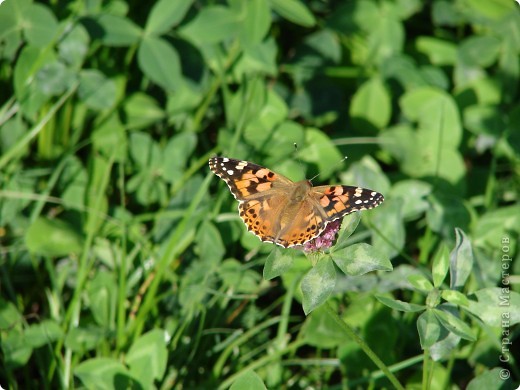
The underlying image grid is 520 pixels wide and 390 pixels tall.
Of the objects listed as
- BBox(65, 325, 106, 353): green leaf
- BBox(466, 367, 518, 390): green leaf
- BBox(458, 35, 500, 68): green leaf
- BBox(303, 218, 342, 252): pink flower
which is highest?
BBox(303, 218, 342, 252): pink flower

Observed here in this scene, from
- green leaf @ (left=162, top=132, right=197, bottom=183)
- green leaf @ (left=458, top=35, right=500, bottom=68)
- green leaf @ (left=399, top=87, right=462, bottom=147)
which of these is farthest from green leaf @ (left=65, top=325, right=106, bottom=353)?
green leaf @ (left=458, top=35, right=500, bottom=68)

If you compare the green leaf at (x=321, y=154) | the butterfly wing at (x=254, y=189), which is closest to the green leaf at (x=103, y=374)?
the butterfly wing at (x=254, y=189)

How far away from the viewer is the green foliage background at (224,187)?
2.17 metres

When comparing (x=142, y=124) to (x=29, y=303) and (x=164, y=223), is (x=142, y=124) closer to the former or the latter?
(x=164, y=223)

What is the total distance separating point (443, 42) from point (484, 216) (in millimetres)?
1108

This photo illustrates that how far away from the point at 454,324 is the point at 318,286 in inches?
13.9

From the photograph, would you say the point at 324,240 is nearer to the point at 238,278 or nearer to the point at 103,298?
the point at 238,278

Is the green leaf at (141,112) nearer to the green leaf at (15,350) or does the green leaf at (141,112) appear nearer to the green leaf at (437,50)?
the green leaf at (15,350)

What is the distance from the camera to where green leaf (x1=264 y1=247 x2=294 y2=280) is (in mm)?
1619

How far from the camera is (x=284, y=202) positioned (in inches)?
80.0

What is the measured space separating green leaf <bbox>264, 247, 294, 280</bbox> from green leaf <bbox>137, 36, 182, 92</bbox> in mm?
1142

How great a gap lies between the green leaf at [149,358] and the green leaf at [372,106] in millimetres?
1414

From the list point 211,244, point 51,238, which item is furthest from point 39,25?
point 211,244

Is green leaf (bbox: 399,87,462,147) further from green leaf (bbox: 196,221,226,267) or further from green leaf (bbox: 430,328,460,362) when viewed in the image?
green leaf (bbox: 430,328,460,362)
